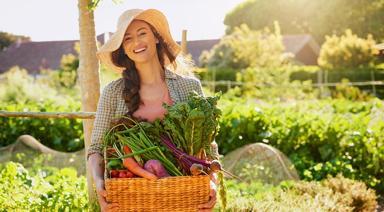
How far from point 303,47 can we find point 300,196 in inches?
1287

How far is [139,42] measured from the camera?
Result: 3.07 m

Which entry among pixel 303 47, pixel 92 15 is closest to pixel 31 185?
pixel 92 15

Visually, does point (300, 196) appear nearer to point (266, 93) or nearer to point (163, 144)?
point (163, 144)

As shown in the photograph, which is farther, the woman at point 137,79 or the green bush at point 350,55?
the green bush at point 350,55

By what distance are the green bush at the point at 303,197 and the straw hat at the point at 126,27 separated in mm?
1432

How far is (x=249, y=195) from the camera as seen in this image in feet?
16.7

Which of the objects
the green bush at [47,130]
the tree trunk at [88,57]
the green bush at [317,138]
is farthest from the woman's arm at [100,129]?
the green bush at [47,130]

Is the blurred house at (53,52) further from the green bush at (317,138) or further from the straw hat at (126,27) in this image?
the straw hat at (126,27)

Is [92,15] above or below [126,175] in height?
above

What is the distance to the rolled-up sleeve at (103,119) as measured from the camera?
3053 mm

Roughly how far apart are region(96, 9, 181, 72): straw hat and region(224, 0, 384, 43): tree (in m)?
35.6

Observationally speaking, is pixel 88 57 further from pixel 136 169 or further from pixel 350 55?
pixel 350 55

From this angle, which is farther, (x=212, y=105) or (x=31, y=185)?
(x=31, y=185)

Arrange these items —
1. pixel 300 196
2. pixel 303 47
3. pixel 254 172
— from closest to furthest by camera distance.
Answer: pixel 300 196 → pixel 254 172 → pixel 303 47
